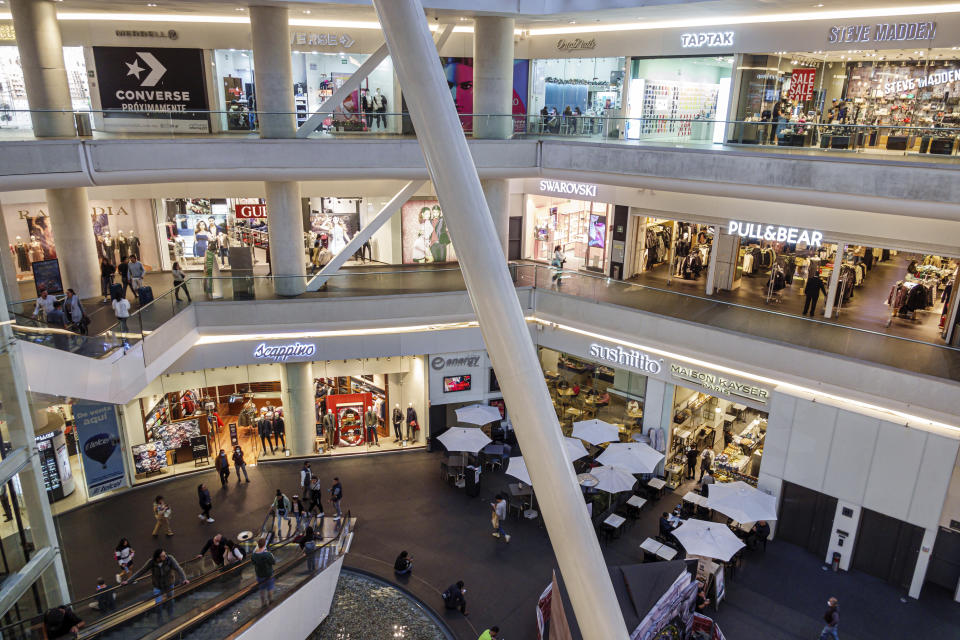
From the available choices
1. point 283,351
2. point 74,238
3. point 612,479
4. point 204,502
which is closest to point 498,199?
point 283,351

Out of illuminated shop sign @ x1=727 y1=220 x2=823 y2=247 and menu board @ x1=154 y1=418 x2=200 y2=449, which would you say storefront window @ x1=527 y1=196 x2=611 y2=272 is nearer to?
illuminated shop sign @ x1=727 y1=220 x2=823 y2=247

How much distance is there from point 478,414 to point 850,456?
11.2 meters

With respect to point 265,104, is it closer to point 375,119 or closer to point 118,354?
point 375,119

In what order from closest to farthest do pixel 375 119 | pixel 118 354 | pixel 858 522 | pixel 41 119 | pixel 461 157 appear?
pixel 461 157, pixel 118 354, pixel 858 522, pixel 41 119, pixel 375 119

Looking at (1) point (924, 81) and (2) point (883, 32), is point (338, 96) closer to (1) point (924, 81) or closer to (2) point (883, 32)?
(2) point (883, 32)

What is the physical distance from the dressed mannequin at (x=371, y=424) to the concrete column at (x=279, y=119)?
→ 5.20 m

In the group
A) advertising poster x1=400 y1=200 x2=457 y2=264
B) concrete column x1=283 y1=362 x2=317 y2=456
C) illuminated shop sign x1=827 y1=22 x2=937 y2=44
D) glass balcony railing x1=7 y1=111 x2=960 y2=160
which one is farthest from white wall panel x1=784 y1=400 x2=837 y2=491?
concrete column x1=283 y1=362 x2=317 y2=456

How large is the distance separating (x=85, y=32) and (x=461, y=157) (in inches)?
944

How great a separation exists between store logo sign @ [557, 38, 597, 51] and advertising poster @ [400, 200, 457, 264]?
27.5 feet

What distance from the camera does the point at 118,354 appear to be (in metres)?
16.1

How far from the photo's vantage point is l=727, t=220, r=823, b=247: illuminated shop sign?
18500 mm

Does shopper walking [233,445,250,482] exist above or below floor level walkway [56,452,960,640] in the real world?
above

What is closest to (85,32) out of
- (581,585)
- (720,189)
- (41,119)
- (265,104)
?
(41,119)

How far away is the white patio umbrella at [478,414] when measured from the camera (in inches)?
882
